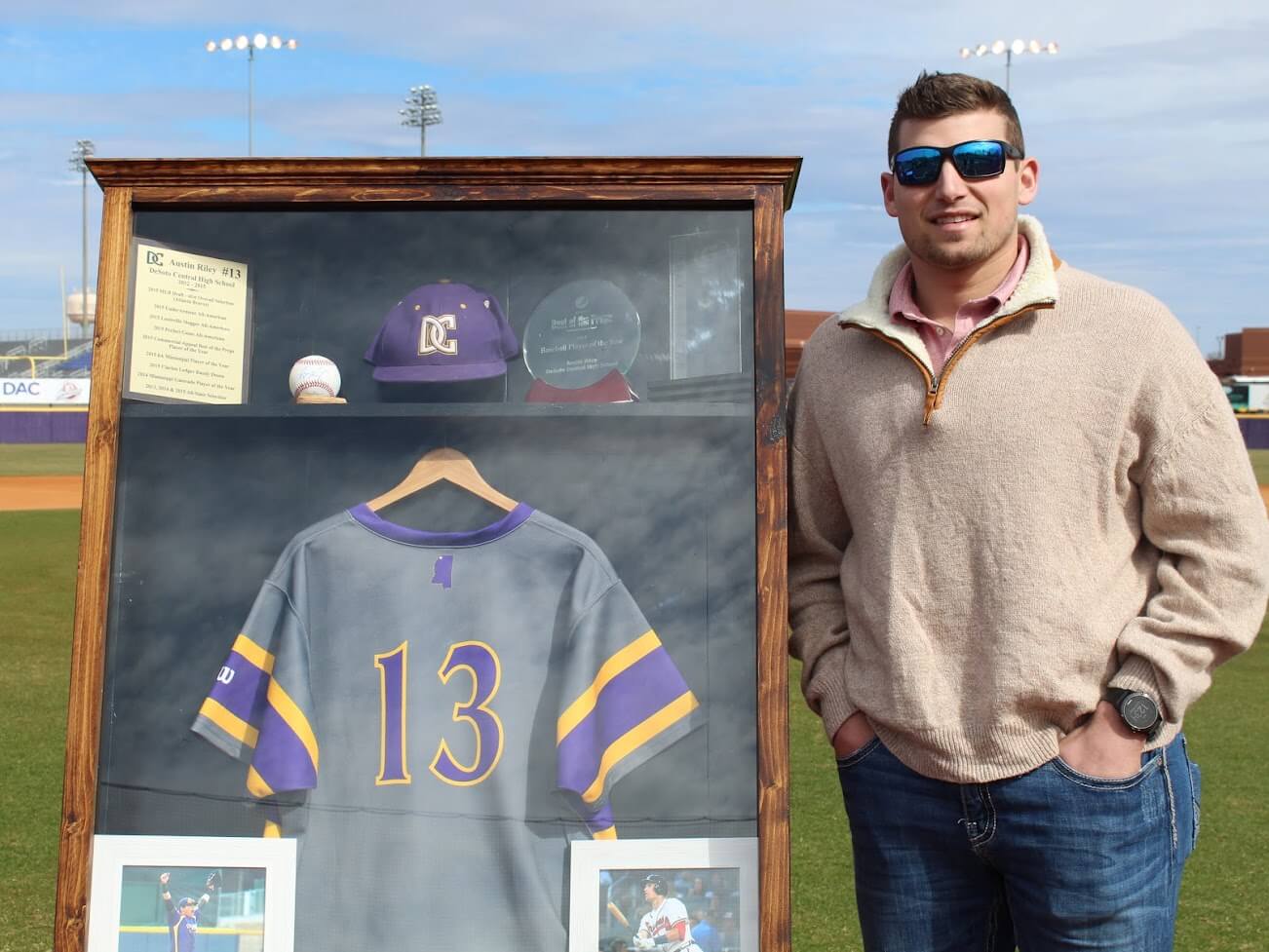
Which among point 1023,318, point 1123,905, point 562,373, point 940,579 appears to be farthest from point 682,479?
point 1123,905

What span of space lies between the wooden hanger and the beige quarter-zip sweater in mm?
578

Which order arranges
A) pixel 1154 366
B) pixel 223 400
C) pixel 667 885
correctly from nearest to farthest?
pixel 1154 366 < pixel 667 885 < pixel 223 400

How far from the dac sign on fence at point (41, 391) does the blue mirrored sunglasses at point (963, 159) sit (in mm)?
34621

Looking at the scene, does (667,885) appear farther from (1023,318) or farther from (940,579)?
(1023,318)

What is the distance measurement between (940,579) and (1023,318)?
1.26ft

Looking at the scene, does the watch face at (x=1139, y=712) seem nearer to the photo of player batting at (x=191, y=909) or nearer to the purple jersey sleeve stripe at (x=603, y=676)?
the purple jersey sleeve stripe at (x=603, y=676)

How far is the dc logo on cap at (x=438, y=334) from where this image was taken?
220cm

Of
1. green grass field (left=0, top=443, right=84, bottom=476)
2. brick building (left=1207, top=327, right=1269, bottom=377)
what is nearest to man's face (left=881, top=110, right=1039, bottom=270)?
green grass field (left=0, top=443, right=84, bottom=476)

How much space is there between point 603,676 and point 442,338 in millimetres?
583

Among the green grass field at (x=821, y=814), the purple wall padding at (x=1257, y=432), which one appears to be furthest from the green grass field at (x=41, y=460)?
the purple wall padding at (x=1257, y=432)

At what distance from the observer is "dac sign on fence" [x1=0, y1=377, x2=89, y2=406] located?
33906mm

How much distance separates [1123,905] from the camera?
6.34 feet

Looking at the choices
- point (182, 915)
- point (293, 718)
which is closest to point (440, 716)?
point (293, 718)

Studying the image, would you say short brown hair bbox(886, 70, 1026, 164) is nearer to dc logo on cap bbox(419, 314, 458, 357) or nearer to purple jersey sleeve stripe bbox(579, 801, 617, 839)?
dc logo on cap bbox(419, 314, 458, 357)
